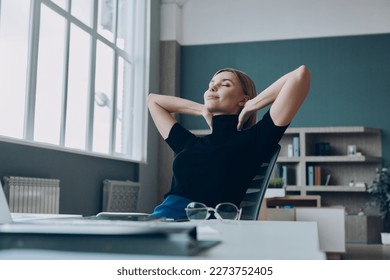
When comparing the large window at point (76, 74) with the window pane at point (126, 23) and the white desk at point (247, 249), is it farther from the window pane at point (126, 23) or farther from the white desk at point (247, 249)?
the white desk at point (247, 249)

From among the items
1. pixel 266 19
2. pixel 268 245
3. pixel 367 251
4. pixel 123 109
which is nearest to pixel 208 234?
pixel 268 245

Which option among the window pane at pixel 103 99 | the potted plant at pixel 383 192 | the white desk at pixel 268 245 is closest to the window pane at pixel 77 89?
the window pane at pixel 103 99

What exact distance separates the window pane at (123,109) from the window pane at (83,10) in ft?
2.65

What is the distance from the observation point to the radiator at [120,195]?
432cm

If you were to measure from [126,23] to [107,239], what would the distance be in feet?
16.3

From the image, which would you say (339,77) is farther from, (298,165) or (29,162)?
(29,162)

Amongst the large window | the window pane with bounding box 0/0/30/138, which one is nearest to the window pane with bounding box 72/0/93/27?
the large window

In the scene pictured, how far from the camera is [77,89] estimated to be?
158 inches

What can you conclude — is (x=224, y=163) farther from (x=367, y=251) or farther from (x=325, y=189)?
(x=325, y=189)

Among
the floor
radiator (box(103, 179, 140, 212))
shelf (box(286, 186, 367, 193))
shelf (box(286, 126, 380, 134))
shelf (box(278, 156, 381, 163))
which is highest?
shelf (box(286, 126, 380, 134))

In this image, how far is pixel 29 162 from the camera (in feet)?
10.4

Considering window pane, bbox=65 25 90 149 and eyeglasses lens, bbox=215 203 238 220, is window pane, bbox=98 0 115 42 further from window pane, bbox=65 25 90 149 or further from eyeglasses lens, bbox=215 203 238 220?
eyeglasses lens, bbox=215 203 238 220

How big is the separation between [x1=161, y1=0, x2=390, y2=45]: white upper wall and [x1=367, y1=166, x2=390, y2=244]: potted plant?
1.61m

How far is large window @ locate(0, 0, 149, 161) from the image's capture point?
125 inches
